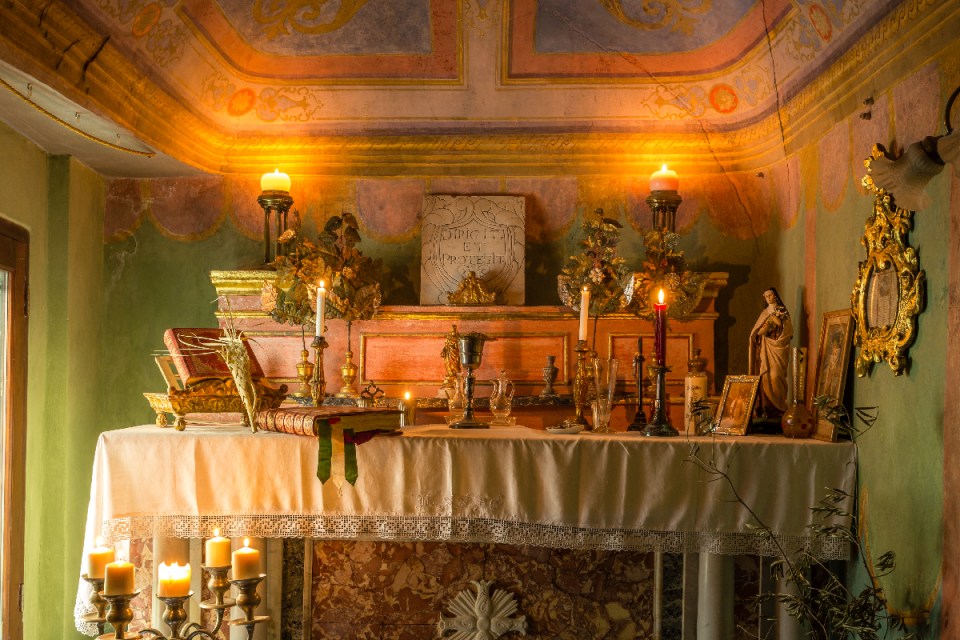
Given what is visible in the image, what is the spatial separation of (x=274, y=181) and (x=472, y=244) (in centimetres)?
127

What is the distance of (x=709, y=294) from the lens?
574 cm

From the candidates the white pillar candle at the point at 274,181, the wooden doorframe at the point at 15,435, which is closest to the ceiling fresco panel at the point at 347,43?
the white pillar candle at the point at 274,181

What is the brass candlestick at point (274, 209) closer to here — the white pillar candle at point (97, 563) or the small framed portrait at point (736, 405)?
the white pillar candle at point (97, 563)

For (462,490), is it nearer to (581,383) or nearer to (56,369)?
(581,383)

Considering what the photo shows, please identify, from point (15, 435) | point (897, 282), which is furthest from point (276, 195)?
point (897, 282)

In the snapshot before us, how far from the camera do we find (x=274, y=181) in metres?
5.71

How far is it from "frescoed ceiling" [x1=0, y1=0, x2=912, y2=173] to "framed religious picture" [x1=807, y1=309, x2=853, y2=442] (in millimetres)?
1269

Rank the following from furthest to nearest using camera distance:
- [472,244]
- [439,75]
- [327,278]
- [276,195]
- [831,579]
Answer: [472,244], [439,75], [276,195], [327,278], [831,579]

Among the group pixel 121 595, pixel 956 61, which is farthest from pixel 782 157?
pixel 121 595

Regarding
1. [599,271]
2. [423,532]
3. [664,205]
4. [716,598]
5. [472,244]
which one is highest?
[664,205]

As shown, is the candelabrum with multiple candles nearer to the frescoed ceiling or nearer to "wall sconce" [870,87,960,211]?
the frescoed ceiling

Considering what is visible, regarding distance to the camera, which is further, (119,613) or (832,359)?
(832,359)

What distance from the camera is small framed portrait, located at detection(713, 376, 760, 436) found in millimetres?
4641

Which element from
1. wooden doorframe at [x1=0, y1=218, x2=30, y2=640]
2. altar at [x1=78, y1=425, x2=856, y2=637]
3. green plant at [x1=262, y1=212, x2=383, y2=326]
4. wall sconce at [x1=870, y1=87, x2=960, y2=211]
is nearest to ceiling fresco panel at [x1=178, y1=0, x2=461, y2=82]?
green plant at [x1=262, y1=212, x2=383, y2=326]
